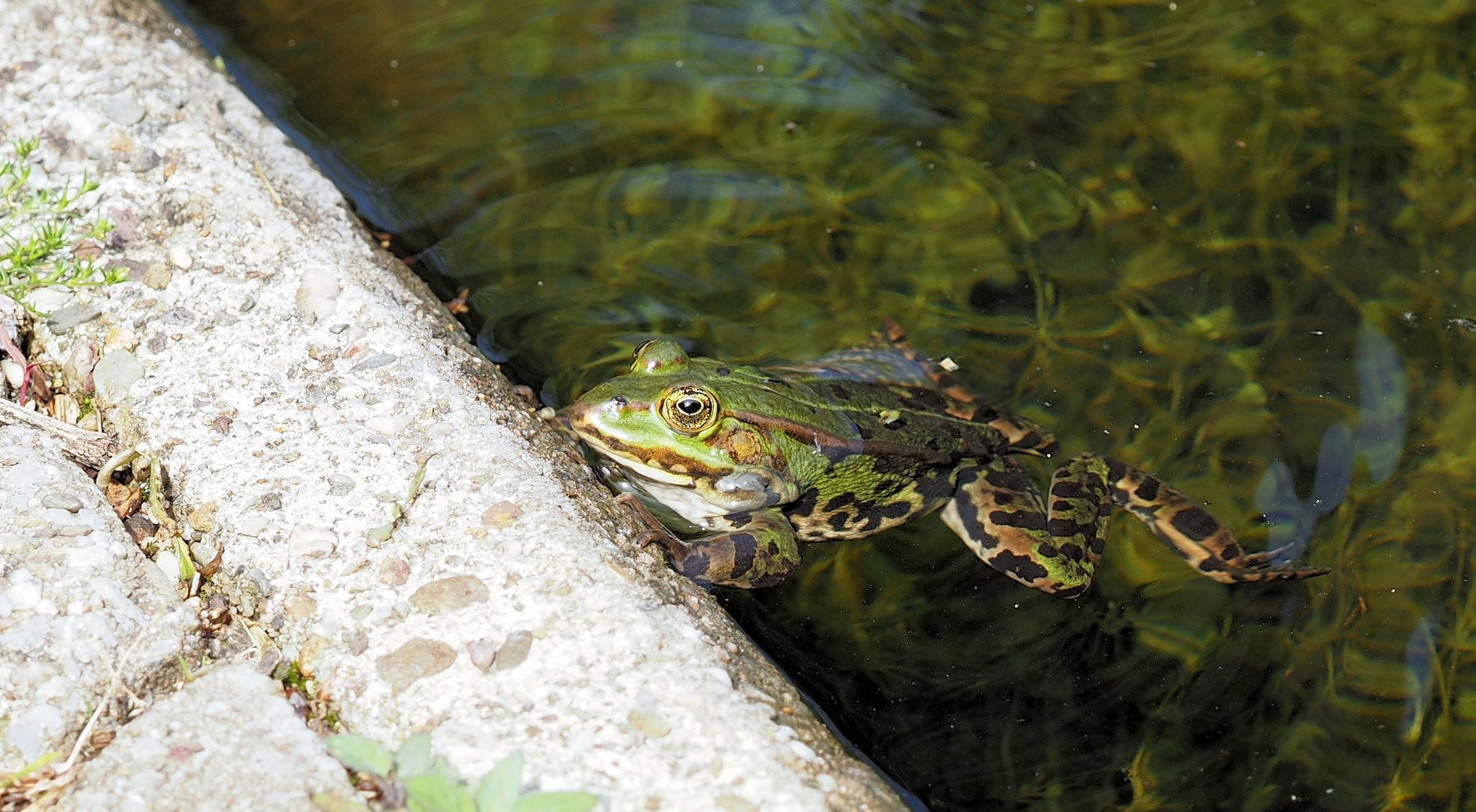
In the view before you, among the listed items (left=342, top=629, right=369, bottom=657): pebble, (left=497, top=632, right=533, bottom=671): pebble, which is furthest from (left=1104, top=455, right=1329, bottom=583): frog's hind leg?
(left=342, top=629, right=369, bottom=657): pebble

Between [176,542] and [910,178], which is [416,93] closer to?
[910,178]

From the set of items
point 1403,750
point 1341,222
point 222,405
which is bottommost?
point 1403,750

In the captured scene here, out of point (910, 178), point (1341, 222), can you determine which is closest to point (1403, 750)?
point (1341, 222)

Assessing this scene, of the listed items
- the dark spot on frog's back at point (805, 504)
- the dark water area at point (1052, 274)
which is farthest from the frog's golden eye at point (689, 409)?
the dark water area at point (1052, 274)

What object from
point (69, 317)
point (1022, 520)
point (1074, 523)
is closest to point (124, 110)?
point (69, 317)

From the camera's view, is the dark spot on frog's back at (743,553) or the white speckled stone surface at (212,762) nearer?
the white speckled stone surface at (212,762)

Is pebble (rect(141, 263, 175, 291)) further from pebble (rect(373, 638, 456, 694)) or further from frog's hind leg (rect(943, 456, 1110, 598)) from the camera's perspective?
frog's hind leg (rect(943, 456, 1110, 598))

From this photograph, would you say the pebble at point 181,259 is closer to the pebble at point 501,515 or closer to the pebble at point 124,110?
the pebble at point 124,110
